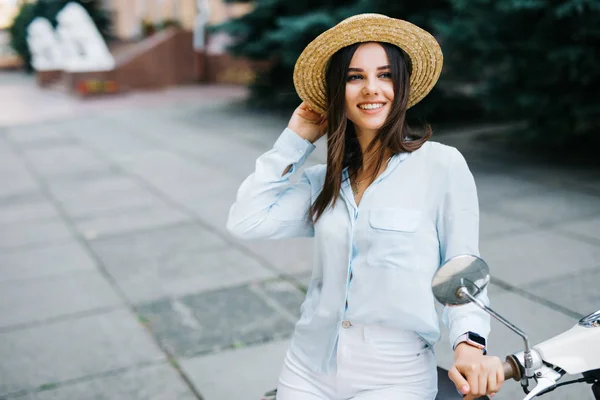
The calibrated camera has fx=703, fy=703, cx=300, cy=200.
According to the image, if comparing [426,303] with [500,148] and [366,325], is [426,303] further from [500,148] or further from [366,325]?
[500,148]

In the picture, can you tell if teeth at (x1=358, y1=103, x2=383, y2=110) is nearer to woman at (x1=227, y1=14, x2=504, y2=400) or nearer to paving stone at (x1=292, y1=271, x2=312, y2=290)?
woman at (x1=227, y1=14, x2=504, y2=400)

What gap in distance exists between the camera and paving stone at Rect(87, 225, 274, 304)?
5109mm

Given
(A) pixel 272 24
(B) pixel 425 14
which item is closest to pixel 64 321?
(B) pixel 425 14

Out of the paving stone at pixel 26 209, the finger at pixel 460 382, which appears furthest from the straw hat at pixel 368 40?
the paving stone at pixel 26 209

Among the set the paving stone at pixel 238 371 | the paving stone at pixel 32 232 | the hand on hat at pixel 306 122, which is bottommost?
the paving stone at pixel 32 232

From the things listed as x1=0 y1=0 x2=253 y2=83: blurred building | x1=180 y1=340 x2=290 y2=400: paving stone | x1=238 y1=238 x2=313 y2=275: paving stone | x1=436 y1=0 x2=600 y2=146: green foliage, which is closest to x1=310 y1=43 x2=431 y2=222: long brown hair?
x1=180 y1=340 x2=290 y2=400: paving stone

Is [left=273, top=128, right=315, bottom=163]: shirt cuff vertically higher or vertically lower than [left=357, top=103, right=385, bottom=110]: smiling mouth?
lower

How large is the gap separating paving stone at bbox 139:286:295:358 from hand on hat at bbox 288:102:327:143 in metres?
2.07

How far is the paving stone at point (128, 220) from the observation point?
6660 millimetres

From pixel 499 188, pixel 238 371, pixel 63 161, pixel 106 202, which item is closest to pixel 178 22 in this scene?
pixel 63 161

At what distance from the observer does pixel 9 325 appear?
14.8 ft

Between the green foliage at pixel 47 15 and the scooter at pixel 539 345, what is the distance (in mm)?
32282

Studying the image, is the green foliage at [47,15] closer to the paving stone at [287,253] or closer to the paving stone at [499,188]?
the paving stone at [499,188]

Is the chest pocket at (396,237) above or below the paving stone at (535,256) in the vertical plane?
above
